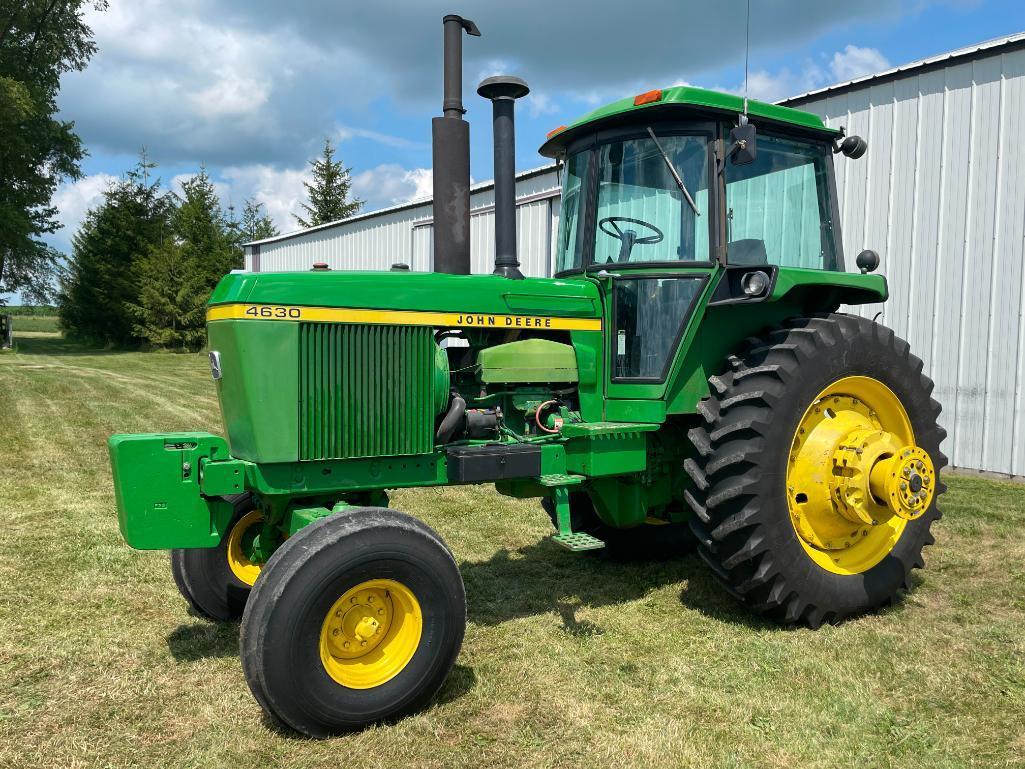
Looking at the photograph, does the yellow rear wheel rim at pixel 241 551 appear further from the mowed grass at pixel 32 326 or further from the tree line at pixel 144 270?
the mowed grass at pixel 32 326

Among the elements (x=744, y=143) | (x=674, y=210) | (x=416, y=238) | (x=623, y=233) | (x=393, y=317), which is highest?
(x=416, y=238)

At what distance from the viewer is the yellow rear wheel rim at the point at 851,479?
3.98 m

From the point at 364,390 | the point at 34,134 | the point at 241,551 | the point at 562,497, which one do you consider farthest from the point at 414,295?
the point at 34,134

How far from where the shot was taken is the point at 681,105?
398cm

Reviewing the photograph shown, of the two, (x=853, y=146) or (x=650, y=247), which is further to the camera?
(x=853, y=146)

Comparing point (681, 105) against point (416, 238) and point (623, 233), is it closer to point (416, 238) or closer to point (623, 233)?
point (623, 233)

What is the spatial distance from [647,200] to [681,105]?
49 cm

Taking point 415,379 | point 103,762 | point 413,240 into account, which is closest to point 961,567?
point 415,379

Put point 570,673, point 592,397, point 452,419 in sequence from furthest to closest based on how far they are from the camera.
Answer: point 592,397 < point 452,419 < point 570,673

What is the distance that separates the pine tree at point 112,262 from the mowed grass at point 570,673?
93.4 feet

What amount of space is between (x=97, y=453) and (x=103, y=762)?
687cm

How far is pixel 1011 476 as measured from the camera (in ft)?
24.6

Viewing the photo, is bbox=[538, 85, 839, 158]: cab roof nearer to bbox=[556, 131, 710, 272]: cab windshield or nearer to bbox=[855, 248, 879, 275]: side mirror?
bbox=[556, 131, 710, 272]: cab windshield

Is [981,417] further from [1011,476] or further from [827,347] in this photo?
[827,347]
